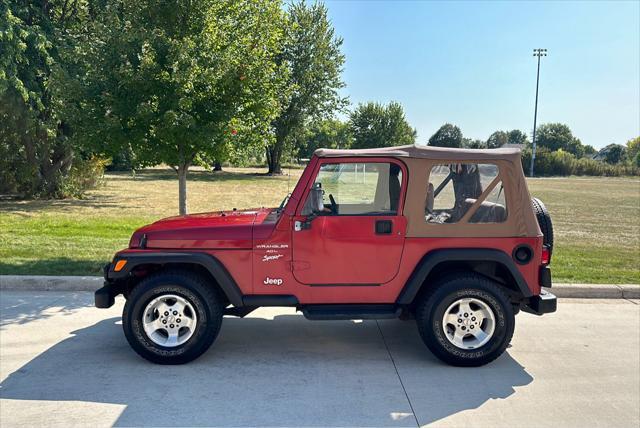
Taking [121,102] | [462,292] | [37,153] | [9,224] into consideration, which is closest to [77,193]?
[37,153]

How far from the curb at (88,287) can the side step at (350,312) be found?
3.43 m

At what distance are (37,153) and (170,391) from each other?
60.1 ft

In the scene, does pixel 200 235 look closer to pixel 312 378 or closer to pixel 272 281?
pixel 272 281

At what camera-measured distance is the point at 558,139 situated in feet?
376

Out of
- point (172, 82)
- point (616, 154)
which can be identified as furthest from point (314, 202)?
point (616, 154)

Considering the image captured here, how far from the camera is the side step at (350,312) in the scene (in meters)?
4.64

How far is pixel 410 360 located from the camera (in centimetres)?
484

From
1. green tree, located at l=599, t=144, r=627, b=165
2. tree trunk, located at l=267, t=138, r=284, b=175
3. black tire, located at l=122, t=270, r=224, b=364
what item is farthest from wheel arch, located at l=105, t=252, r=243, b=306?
green tree, located at l=599, t=144, r=627, b=165

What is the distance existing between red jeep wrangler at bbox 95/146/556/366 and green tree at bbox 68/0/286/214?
143 inches

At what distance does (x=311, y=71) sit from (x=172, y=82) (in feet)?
112

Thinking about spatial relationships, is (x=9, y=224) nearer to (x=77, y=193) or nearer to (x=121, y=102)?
(x=121, y=102)

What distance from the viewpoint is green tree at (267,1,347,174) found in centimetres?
4050

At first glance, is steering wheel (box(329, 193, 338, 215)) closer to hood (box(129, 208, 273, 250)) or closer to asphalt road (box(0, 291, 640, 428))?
hood (box(129, 208, 273, 250))

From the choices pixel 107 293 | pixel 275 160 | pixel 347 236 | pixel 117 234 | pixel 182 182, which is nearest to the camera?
pixel 347 236
